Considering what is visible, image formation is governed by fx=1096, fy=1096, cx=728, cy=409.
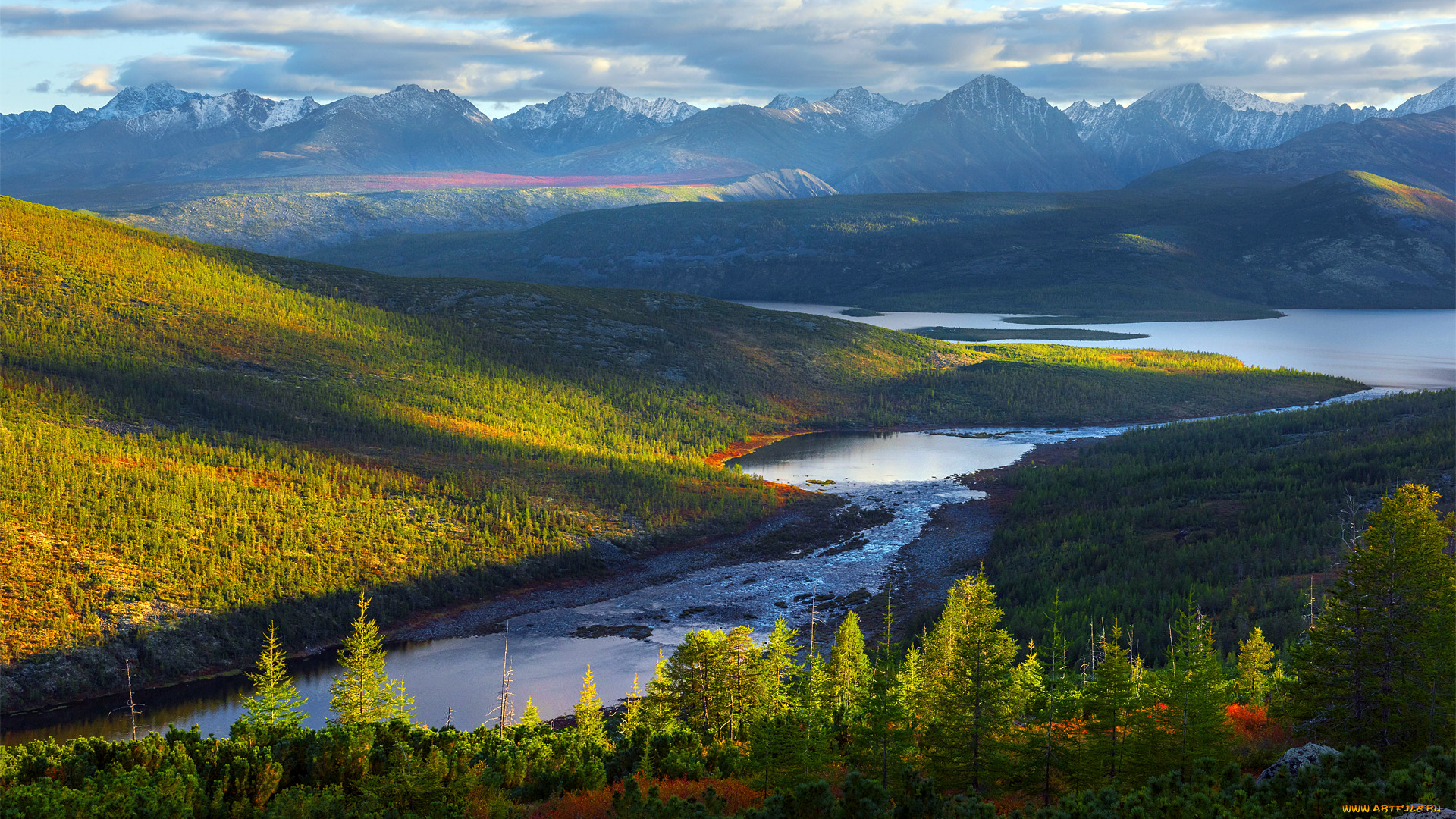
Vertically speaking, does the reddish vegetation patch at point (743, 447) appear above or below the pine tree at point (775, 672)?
below

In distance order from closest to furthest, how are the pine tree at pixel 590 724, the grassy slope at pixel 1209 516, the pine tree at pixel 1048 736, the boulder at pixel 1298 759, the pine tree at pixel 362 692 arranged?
the boulder at pixel 1298 759
the pine tree at pixel 1048 736
the pine tree at pixel 590 724
the pine tree at pixel 362 692
the grassy slope at pixel 1209 516

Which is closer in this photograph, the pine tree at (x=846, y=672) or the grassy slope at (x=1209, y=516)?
the pine tree at (x=846, y=672)

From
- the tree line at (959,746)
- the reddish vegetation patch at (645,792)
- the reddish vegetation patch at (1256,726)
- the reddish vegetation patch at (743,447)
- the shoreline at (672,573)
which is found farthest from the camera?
the reddish vegetation patch at (743,447)

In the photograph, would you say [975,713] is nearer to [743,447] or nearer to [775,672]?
[775,672]

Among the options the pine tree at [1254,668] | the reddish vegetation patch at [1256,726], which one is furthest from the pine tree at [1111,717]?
the pine tree at [1254,668]

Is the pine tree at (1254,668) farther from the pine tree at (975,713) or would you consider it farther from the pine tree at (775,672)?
the pine tree at (775,672)

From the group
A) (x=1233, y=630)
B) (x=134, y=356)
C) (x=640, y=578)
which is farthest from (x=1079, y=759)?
(x=134, y=356)

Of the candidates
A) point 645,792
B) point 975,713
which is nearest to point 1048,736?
point 975,713

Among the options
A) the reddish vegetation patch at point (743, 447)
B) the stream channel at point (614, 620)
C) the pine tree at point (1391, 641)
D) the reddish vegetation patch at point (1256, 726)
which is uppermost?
the pine tree at point (1391, 641)
